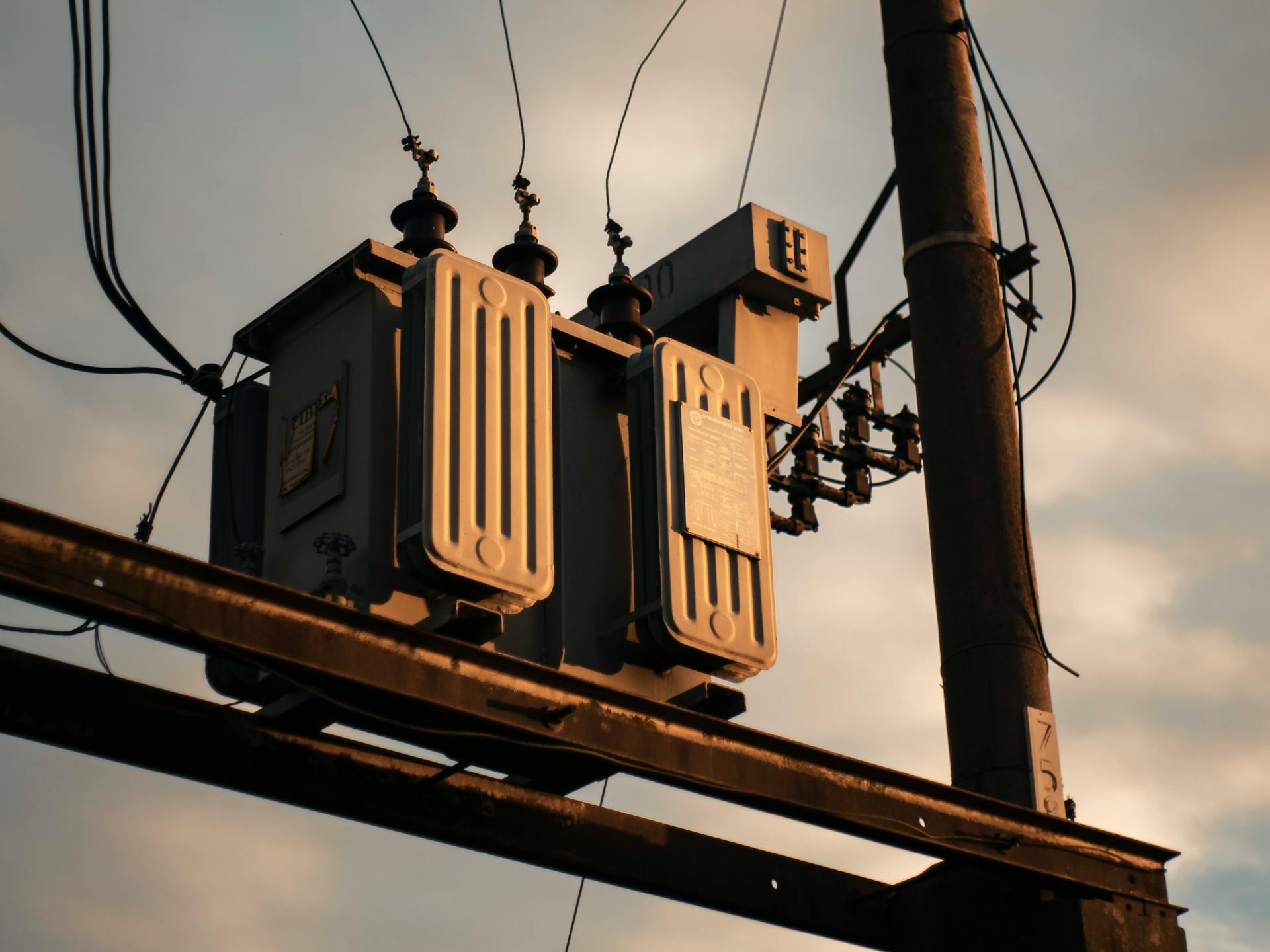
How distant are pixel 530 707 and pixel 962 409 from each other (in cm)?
237

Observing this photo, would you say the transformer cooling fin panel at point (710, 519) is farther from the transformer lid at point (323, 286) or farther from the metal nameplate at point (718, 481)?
the transformer lid at point (323, 286)

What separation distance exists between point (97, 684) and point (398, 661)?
2.63 feet

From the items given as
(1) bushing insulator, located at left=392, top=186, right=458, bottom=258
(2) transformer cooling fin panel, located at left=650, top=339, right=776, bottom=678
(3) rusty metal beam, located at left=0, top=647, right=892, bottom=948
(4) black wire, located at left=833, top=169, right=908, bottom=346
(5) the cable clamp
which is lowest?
(3) rusty metal beam, located at left=0, top=647, right=892, bottom=948

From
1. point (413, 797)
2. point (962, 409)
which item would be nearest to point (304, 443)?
point (413, 797)

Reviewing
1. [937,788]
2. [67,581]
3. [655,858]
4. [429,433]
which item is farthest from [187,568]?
[937,788]

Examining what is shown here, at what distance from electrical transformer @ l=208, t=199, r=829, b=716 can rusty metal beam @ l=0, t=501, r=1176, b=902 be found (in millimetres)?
349

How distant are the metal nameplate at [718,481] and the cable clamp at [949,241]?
1.20 metres

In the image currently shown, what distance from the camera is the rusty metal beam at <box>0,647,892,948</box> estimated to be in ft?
16.6

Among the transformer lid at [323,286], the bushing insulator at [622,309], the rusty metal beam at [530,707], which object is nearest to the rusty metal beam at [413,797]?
the rusty metal beam at [530,707]

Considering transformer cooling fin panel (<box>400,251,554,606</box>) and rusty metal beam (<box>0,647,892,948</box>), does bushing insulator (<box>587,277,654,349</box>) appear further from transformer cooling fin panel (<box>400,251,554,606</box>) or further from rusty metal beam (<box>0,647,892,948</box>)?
rusty metal beam (<box>0,647,892,948</box>)

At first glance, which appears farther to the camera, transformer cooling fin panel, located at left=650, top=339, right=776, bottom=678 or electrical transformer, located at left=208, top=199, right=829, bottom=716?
transformer cooling fin panel, located at left=650, top=339, right=776, bottom=678

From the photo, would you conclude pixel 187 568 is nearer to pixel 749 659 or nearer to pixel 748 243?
pixel 749 659

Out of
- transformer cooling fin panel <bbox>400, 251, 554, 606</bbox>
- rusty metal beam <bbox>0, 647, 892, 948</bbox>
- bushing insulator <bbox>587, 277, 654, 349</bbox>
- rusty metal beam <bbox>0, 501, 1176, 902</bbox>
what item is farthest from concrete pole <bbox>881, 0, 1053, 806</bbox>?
transformer cooling fin panel <bbox>400, 251, 554, 606</bbox>

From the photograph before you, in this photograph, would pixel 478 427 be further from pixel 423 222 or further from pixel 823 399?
pixel 823 399
